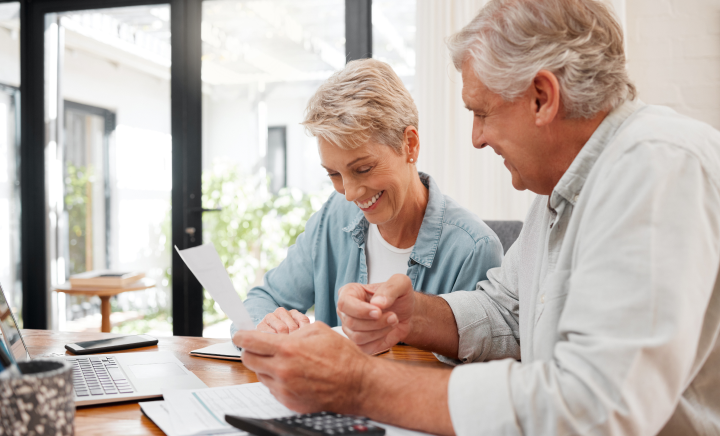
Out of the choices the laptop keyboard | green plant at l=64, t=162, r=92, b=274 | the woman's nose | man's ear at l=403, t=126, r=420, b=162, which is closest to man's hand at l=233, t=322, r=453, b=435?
the laptop keyboard

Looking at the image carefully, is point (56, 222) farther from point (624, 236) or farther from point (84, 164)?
point (624, 236)

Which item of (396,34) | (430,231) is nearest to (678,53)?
(396,34)

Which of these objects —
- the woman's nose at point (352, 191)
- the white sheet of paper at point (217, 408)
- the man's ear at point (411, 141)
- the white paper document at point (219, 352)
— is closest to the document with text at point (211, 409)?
the white sheet of paper at point (217, 408)

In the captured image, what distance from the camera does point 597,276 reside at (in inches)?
25.9

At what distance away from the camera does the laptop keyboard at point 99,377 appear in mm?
906

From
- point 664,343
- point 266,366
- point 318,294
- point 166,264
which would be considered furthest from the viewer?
point 166,264

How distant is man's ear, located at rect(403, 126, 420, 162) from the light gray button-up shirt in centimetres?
78

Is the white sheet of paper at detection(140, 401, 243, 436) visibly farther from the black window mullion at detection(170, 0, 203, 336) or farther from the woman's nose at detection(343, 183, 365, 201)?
the black window mullion at detection(170, 0, 203, 336)

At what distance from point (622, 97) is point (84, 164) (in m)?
3.27

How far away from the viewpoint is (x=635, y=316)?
24.5 inches

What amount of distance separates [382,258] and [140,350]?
2.29ft

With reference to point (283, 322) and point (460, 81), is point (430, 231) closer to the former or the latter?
point (283, 322)

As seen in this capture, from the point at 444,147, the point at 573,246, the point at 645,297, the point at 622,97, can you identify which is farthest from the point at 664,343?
the point at 444,147

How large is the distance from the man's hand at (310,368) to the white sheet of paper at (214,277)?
0.07 meters
